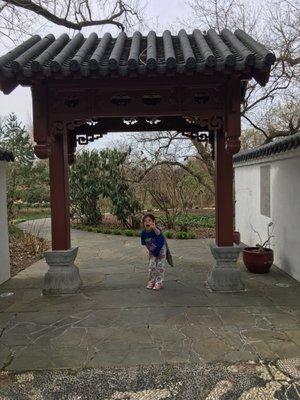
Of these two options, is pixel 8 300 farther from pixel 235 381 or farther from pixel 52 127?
pixel 235 381

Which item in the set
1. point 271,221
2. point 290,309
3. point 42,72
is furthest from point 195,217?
point 42,72

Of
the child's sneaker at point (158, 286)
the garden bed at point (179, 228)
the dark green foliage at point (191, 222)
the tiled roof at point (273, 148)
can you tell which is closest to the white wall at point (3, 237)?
the child's sneaker at point (158, 286)

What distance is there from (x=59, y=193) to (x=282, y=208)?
406cm

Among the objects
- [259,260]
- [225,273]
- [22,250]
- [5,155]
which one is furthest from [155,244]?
[22,250]

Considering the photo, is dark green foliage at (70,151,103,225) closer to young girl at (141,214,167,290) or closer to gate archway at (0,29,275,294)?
gate archway at (0,29,275,294)

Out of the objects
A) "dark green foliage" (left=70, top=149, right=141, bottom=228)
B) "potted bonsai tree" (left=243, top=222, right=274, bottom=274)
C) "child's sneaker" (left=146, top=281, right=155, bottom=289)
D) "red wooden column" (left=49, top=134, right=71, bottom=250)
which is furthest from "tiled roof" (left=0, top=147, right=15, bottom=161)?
"dark green foliage" (left=70, top=149, right=141, bottom=228)

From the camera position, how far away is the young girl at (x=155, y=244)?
590 cm

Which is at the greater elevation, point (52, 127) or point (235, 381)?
point (52, 127)

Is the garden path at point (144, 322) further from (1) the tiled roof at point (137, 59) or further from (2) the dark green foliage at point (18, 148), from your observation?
(2) the dark green foliage at point (18, 148)

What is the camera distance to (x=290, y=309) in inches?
198

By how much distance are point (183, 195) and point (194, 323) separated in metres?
10.4

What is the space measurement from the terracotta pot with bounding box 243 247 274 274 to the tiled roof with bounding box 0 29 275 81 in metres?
3.42

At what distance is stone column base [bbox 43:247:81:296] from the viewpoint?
18.9 feet

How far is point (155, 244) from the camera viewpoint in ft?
19.5
